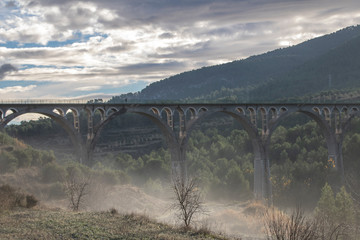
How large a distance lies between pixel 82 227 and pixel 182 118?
87.1 feet

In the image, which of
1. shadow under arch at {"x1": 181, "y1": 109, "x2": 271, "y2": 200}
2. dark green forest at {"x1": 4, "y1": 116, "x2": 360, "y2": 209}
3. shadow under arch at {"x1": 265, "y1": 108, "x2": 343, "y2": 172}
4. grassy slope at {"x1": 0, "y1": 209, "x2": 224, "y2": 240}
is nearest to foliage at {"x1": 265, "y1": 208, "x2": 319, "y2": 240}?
grassy slope at {"x1": 0, "y1": 209, "x2": 224, "y2": 240}

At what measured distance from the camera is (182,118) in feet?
160

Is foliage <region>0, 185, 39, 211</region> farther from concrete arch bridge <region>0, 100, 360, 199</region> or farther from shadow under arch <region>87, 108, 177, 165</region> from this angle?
shadow under arch <region>87, 108, 177, 165</region>

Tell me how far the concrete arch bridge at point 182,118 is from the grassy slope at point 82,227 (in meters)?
12.2

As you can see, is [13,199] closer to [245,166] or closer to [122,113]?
[122,113]

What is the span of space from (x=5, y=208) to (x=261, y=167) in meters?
37.1

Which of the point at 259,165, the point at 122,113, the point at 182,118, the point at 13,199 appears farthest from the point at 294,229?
the point at 259,165

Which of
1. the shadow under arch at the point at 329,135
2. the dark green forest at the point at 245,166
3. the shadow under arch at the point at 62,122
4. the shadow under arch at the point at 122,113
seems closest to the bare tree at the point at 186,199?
the shadow under arch at the point at 122,113

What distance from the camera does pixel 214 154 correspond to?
10350 cm

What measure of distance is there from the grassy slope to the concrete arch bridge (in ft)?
40.1

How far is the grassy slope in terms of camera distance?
22.1 m

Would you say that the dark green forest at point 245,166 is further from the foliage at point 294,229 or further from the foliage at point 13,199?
the foliage at point 294,229

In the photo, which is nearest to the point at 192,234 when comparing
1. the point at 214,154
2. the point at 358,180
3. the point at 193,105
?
the point at 193,105

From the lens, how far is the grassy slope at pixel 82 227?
22062 millimetres
